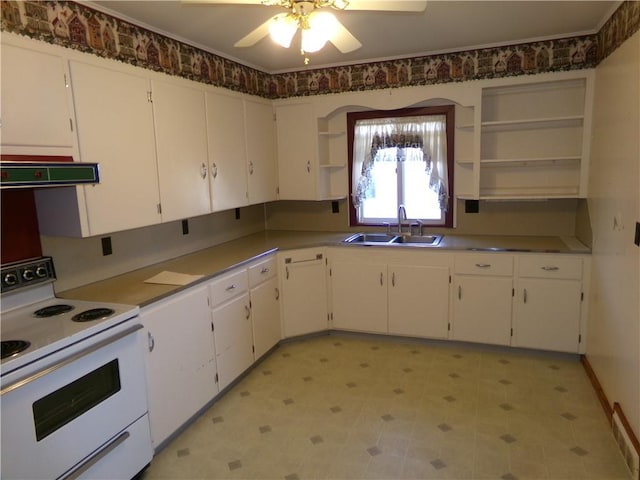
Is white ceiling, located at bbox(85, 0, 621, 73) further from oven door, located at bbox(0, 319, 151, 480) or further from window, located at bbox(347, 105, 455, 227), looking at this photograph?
oven door, located at bbox(0, 319, 151, 480)

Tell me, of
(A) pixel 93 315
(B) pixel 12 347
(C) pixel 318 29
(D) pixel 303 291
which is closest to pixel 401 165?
(D) pixel 303 291

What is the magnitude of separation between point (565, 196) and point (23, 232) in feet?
11.9

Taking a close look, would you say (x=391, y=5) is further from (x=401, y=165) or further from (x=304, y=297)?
(x=304, y=297)

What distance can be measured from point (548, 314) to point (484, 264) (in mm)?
579

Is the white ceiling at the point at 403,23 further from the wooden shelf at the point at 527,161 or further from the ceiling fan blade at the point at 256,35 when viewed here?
the wooden shelf at the point at 527,161

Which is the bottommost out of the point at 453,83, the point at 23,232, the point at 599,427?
the point at 599,427

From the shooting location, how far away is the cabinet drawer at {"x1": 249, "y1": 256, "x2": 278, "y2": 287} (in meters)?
3.30

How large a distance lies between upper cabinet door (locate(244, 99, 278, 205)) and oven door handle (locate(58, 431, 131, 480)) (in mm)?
Answer: 2147

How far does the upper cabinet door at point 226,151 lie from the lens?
328 centimetres

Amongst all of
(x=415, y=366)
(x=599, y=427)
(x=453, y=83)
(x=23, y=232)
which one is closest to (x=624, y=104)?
(x=453, y=83)

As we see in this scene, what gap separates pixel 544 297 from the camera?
327 cm

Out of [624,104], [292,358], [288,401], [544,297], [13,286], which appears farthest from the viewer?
[292,358]

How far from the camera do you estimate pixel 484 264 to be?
340 cm

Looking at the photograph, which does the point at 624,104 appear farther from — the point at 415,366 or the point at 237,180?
the point at 237,180
